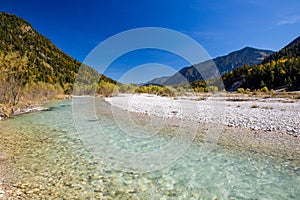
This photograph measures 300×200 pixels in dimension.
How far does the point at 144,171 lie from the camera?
6.66 metres

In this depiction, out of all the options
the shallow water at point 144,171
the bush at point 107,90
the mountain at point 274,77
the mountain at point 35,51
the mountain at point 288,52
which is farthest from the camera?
the mountain at point 288,52

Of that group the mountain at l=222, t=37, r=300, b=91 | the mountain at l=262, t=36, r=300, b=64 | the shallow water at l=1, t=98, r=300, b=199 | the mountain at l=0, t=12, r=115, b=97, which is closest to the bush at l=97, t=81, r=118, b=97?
the mountain at l=0, t=12, r=115, b=97

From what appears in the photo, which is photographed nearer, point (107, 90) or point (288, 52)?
point (107, 90)

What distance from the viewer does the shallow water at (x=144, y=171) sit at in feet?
16.8

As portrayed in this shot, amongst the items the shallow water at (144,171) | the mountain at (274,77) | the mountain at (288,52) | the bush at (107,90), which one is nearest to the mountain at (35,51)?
the bush at (107,90)

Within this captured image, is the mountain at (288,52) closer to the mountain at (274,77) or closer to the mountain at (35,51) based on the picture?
the mountain at (274,77)

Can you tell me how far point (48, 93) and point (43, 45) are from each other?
111715 millimetres

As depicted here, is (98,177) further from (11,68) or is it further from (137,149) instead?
(11,68)

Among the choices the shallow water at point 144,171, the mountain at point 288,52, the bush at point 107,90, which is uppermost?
the mountain at point 288,52

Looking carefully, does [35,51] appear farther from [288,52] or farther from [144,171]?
[288,52]

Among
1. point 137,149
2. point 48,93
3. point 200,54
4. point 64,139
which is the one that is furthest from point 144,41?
point 48,93

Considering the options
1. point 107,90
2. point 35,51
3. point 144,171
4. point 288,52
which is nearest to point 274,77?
point 288,52

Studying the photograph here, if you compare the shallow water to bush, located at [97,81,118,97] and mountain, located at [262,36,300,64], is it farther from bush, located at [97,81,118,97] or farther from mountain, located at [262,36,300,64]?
mountain, located at [262,36,300,64]

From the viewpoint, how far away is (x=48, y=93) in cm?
5534
